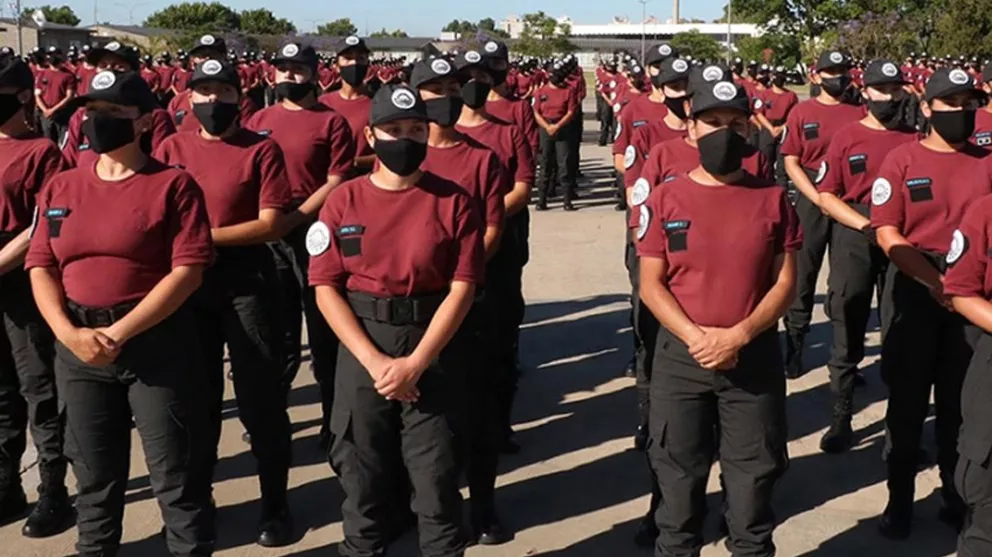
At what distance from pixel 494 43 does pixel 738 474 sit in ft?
14.5

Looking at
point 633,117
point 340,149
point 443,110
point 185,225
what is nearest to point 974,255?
point 443,110

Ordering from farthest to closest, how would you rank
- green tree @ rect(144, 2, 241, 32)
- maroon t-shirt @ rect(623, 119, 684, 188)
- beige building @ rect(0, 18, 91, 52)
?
green tree @ rect(144, 2, 241, 32) → beige building @ rect(0, 18, 91, 52) → maroon t-shirt @ rect(623, 119, 684, 188)

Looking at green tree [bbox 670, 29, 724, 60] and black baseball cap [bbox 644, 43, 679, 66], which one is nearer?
black baseball cap [bbox 644, 43, 679, 66]

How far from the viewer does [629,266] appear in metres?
6.37

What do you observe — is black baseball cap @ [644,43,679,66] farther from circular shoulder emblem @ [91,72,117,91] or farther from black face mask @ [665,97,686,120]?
circular shoulder emblem @ [91,72,117,91]

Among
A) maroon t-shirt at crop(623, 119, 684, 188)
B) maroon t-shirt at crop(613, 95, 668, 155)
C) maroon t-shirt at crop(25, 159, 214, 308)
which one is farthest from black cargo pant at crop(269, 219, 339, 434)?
maroon t-shirt at crop(613, 95, 668, 155)

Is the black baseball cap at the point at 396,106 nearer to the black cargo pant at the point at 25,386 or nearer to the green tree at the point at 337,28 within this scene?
the black cargo pant at the point at 25,386

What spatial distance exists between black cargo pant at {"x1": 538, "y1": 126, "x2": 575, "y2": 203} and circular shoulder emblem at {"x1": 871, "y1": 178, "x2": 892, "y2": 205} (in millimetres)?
9263

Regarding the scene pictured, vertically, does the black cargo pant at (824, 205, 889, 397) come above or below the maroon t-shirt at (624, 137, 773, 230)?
below

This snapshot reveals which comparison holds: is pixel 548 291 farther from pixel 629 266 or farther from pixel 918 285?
pixel 918 285

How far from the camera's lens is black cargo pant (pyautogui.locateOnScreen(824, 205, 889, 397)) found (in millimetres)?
5605

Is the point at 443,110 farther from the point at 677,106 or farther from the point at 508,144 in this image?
the point at 677,106

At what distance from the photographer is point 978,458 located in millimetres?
3551

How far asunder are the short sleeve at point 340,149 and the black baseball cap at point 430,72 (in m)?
0.83
